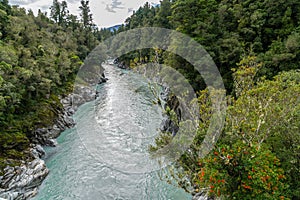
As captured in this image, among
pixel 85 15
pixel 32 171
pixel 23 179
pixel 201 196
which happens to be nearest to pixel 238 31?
pixel 201 196

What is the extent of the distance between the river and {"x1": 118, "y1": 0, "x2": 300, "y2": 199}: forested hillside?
6.34ft

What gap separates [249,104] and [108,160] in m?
8.51

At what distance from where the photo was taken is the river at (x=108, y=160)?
9914 mm

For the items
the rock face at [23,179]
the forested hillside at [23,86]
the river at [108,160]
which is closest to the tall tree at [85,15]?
the forested hillside at [23,86]

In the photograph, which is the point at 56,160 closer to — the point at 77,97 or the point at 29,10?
the point at 77,97

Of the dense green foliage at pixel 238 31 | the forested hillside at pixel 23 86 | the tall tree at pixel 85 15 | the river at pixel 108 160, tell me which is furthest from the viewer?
the tall tree at pixel 85 15

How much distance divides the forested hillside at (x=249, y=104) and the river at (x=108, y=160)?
1932mm

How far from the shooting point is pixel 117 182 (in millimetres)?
10594

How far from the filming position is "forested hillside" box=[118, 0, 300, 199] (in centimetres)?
543

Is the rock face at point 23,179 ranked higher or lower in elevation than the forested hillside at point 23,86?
lower

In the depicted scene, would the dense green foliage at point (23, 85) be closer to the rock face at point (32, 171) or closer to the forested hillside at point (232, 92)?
the forested hillside at point (232, 92)

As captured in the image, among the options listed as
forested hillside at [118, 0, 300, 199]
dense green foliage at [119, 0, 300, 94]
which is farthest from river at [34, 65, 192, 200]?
dense green foliage at [119, 0, 300, 94]

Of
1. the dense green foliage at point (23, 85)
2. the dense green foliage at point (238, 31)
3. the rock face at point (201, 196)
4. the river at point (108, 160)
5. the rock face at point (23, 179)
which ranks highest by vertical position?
the dense green foliage at point (238, 31)

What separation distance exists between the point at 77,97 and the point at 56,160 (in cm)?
1064
